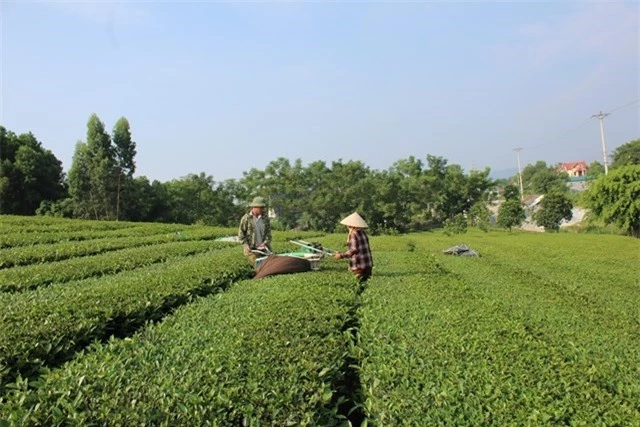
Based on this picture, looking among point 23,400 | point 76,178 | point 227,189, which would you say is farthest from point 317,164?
point 23,400

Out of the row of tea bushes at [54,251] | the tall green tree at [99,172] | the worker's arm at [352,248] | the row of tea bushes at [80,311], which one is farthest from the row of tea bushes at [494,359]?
the tall green tree at [99,172]

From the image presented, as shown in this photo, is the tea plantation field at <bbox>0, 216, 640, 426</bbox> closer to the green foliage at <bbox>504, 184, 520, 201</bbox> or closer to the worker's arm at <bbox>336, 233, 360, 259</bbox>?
the worker's arm at <bbox>336, 233, 360, 259</bbox>

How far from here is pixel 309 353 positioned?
3.90 metres

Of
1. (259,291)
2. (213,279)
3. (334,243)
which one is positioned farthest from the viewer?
(334,243)

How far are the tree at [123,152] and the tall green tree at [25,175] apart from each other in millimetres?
4871

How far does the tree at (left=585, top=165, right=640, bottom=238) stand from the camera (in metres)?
28.4

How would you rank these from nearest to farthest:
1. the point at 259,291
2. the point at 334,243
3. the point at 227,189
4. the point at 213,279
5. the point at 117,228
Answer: the point at 259,291 < the point at 213,279 < the point at 334,243 < the point at 117,228 < the point at 227,189

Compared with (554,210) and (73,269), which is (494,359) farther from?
(554,210)

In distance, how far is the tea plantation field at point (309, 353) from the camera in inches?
117

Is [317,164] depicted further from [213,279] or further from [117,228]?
[213,279]

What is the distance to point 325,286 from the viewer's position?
6.76m

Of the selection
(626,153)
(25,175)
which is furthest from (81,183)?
(626,153)

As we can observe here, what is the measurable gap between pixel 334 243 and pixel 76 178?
25087mm

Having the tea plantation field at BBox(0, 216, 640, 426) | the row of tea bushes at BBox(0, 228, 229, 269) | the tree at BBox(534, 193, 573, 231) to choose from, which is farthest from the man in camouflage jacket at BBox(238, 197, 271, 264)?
the tree at BBox(534, 193, 573, 231)
